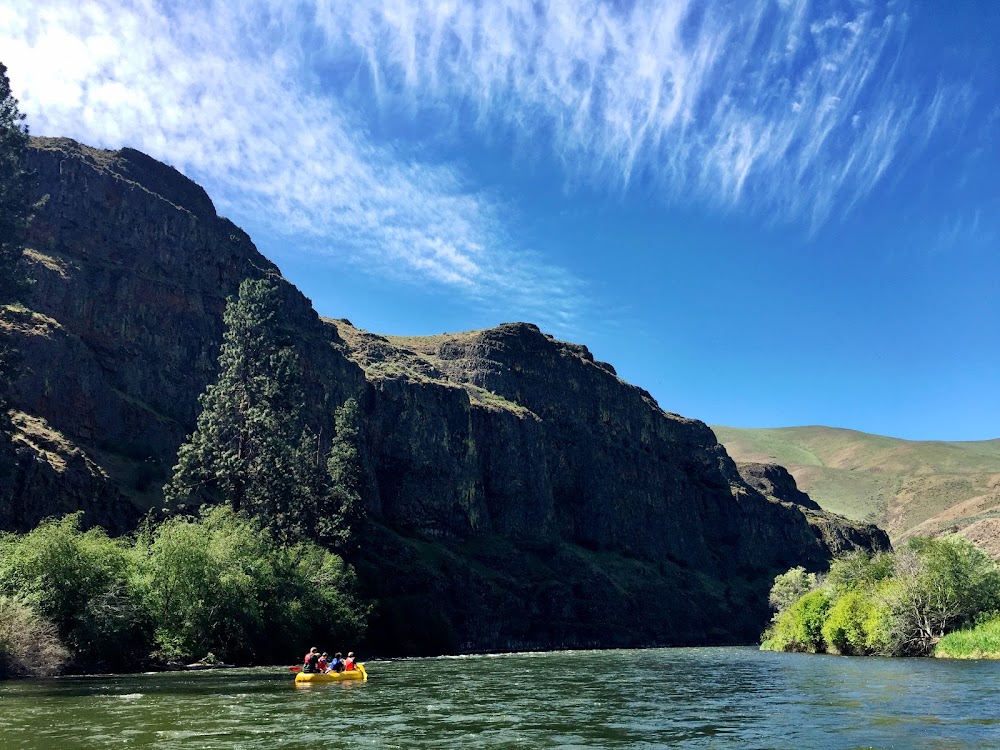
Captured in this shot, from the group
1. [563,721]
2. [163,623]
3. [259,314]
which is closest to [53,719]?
[563,721]

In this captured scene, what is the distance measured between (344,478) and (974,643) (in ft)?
324

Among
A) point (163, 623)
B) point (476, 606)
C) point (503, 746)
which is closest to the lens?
point (503, 746)

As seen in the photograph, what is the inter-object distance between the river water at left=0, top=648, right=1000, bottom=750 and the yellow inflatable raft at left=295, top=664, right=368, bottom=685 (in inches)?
27.1

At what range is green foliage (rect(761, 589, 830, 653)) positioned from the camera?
92688 mm

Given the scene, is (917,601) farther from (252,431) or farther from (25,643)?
(252,431)

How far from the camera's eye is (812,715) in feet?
109

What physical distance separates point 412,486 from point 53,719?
152 metres

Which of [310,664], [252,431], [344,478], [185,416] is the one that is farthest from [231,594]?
[185,416]

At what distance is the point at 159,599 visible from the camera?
63.4 metres

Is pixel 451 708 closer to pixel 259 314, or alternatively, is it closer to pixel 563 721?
pixel 563 721

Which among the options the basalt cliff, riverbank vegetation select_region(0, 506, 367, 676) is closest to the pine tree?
the basalt cliff

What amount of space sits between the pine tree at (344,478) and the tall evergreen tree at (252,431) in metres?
23.3

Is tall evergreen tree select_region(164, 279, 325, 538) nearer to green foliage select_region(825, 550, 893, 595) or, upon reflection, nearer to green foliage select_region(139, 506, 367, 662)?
green foliage select_region(139, 506, 367, 662)

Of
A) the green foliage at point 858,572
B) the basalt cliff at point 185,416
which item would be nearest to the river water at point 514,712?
the green foliage at point 858,572
